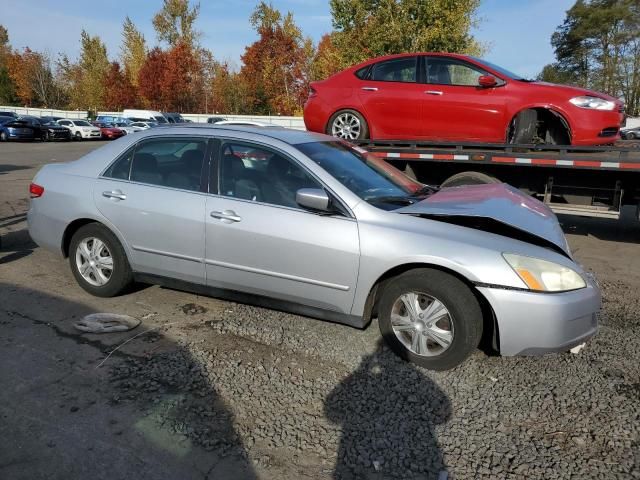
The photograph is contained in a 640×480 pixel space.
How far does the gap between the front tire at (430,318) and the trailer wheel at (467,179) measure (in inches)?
148

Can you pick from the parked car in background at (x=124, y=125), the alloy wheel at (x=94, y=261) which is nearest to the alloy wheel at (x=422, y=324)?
the alloy wheel at (x=94, y=261)

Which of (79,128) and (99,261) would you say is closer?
(99,261)

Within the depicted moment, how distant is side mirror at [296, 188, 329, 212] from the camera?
3510mm

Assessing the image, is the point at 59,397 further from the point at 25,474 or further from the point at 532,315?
the point at 532,315

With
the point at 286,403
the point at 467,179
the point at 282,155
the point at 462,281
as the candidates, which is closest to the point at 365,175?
the point at 282,155

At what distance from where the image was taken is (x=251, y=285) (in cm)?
387

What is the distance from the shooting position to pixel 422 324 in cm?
338

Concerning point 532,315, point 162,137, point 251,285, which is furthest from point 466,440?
point 162,137

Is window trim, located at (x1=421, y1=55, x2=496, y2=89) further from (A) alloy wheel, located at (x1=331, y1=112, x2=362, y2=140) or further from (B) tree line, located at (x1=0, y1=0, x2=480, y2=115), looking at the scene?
(B) tree line, located at (x1=0, y1=0, x2=480, y2=115)

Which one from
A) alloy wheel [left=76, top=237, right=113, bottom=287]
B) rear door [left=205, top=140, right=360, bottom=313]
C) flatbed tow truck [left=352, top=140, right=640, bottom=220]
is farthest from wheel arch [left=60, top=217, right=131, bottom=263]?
flatbed tow truck [left=352, top=140, right=640, bottom=220]

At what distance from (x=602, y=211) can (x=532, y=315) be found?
4.40 meters

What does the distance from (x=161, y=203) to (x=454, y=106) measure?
4.29m

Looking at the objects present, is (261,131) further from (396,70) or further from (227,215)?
(396,70)

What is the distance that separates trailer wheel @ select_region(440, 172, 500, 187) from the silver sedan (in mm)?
2158
